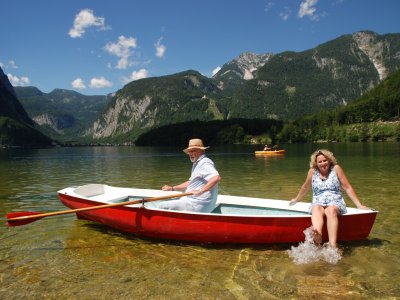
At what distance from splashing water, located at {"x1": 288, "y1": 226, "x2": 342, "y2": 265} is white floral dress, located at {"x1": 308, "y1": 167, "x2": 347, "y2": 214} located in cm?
79

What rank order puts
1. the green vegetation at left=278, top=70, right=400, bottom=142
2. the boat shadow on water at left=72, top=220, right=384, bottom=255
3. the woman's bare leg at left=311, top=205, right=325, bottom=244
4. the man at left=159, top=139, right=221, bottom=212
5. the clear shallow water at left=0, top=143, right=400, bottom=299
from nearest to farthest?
the clear shallow water at left=0, top=143, right=400, bottom=299 < the woman's bare leg at left=311, top=205, right=325, bottom=244 < the boat shadow on water at left=72, top=220, right=384, bottom=255 < the man at left=159, top=139, right=221, bottom=212 < the green vegetation at left=278, top=70, right=400, bottom=142

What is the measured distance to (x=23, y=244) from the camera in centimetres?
1112

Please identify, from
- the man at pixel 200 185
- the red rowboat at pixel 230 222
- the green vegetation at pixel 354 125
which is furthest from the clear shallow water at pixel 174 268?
the green vegetation at pixel 354 125

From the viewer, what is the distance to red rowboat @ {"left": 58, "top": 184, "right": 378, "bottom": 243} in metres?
9.45

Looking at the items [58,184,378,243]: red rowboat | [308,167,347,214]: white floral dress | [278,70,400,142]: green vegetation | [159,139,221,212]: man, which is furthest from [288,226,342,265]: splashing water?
[278,70,400,142]: green vegetation

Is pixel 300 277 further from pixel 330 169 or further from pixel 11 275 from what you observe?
pixel 11 275

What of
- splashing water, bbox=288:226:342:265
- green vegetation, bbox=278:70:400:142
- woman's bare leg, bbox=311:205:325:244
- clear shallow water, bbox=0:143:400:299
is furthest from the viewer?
green vegetation, bbox=278:70:400:142

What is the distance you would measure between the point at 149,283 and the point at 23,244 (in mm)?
5202

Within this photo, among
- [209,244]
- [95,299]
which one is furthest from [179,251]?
[95,299]

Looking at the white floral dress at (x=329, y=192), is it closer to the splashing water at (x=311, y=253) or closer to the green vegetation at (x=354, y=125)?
the splashing water at (x=311, y=253)

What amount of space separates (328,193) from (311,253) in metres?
1.58

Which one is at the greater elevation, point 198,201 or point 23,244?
point 198,201

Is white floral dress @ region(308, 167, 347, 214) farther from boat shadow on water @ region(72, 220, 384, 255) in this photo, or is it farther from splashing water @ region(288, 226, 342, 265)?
boat shadow on water @ region(72, 220, 384, 255)

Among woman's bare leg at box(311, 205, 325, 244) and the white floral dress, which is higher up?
the white floral dress
